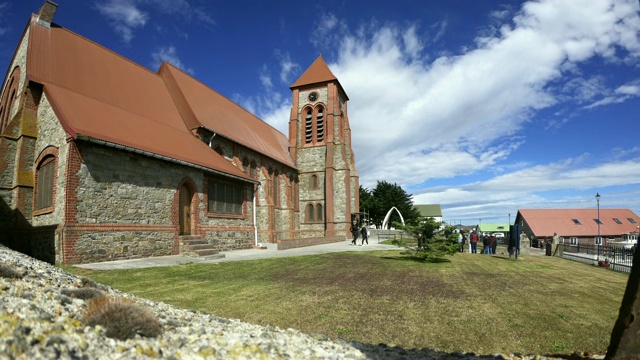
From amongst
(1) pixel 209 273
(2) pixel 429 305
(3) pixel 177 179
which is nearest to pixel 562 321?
(2) pixel 429 305

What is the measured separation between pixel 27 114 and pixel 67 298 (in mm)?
13639

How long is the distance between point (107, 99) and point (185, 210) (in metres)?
6.54

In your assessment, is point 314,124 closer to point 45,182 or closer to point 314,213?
point 314,213

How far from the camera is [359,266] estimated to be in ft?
44.0

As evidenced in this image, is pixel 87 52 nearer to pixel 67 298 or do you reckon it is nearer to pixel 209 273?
pixel 209 273

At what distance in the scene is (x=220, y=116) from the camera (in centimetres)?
2716

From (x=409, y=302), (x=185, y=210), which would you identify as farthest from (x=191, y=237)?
(x=409, y=302)

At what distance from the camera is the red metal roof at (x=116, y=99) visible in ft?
47.1

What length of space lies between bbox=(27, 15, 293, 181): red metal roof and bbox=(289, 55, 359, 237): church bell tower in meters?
14.1

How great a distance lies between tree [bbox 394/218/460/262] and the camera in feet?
49.2

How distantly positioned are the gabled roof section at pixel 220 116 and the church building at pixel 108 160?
0.16 metres

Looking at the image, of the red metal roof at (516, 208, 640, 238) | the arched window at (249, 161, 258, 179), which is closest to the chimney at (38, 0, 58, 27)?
the arched window at (249, 161, 258, 179)

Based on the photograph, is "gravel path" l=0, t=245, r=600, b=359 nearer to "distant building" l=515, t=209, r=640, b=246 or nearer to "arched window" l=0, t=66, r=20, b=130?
"arched window" l=0, t=66, r=20, b=130

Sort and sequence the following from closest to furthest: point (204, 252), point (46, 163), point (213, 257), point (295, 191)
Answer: point (46, 163) < point (213, 257) < point (204, 252) < point (295, 191)
